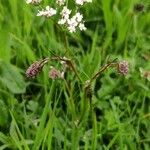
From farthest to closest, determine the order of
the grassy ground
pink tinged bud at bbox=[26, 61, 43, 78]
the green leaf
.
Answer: the green leaf → the grassy ground → pink tinged bud at bbox=[26, 61, 43, 78]

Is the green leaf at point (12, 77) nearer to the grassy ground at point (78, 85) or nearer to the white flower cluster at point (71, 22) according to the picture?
the grassy ground at point (78, 85)

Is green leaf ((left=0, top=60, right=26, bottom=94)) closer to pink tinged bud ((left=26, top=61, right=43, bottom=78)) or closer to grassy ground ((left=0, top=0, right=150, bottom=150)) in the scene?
grassy ground ((left=0, top=0, right=150, bottom=150))

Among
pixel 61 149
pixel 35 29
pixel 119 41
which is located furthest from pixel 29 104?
pixel 119 41

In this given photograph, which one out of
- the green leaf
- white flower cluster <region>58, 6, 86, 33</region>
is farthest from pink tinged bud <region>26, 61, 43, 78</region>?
the green leaf

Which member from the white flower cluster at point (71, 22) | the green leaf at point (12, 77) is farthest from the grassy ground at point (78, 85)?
the white flower cluster at point (71, 22)

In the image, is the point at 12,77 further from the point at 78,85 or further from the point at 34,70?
the point at 34,70

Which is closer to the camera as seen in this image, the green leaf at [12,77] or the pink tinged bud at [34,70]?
the pink tinged bud at [34,70]

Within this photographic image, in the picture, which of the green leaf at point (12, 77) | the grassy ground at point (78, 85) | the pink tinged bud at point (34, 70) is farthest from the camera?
the green leaf at point (12, 77)

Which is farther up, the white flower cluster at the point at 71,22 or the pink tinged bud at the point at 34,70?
the white flower cluster at the point at 71,22
